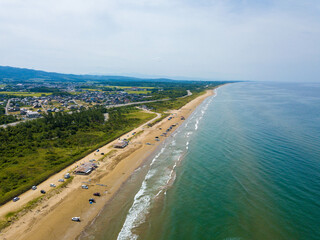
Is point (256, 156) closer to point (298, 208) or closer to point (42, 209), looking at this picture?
point (298, 208)

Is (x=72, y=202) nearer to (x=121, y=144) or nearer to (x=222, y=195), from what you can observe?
(x=121, y=144)

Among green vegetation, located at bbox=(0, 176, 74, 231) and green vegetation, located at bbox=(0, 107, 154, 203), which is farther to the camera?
green vegetation, located at bbox=(0, 107, 154, 203)

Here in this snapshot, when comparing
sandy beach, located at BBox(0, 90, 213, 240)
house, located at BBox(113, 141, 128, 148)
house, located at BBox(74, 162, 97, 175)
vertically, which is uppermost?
house, located at BBox(113, 141, 128, 148)

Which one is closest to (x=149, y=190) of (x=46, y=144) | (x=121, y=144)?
(x=121, y=144)

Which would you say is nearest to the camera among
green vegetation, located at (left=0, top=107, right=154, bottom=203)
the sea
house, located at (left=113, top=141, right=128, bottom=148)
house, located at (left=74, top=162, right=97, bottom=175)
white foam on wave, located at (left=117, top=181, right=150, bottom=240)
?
white foam on wave, located at (left=117, top=181, right=150, bottom=240)

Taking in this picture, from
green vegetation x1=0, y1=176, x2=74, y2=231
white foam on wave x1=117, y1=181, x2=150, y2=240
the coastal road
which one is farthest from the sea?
the coastal road

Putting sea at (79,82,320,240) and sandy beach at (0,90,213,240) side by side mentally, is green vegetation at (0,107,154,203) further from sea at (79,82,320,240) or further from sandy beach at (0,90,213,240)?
sea at (79,82,320,240)

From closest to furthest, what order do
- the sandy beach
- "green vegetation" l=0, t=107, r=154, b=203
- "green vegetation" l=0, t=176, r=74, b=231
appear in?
1. the sandy beach
2. "green vegetation" l=0, t=176, r=74, b=231
3. "green vegetation" l=0, t=107, r=154, b=203
